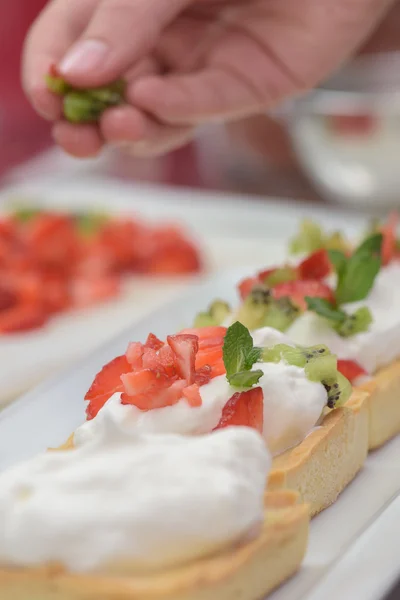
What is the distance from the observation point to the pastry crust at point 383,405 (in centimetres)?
230

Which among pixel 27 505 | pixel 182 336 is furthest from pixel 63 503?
pixel 182 336

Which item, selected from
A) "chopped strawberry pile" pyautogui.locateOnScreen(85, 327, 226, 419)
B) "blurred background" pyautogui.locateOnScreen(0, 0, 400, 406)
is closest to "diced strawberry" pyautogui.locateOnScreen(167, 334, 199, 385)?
"chopped strawberry pile" pyautogui.locateOnScreen(85, 327, 226, 419)

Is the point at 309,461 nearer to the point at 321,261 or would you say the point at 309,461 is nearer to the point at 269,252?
the point at 321,261

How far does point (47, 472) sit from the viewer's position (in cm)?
164

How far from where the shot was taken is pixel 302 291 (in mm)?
2543

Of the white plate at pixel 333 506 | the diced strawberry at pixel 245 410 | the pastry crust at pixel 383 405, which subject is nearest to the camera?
the white plate at pixel 333 506

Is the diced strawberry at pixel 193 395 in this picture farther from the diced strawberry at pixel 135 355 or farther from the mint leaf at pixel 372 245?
the mint leaf at pixel 372 245

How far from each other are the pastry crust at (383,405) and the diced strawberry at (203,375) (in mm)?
503

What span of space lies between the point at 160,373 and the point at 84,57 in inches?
45.8

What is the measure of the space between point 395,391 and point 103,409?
82 centimetres

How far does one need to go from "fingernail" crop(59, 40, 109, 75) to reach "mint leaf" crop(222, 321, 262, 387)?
1092 millimetres

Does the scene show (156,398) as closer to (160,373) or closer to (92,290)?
(160,373)

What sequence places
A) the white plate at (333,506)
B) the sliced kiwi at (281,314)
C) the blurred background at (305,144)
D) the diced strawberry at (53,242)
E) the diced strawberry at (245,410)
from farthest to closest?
1. the blurred background at (305,144)
2. the diced strawberry at (53,242)
3. the sliced kiwi at (281,314)
4. the diced strawberry at (245,410)
5. the white plate at (333,506)

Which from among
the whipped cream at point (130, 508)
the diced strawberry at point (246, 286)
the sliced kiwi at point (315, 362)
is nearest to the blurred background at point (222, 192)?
the diced strawberry at point (246, 286)
